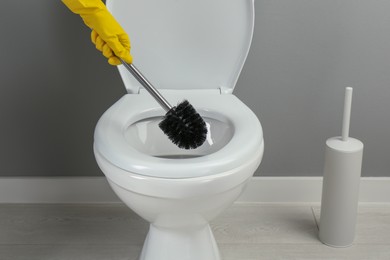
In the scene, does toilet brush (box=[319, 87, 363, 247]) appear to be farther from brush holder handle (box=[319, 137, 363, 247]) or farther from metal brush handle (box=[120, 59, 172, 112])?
metal brush handle (box=[120, 59, 172, 112])

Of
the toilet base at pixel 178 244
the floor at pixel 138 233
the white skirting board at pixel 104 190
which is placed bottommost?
the floor at pixel 138 233

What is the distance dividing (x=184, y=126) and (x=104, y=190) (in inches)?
27.1

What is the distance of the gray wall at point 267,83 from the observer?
1.54 metres

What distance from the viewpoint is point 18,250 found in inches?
58.4

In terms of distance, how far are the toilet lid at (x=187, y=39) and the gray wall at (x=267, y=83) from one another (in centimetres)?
16

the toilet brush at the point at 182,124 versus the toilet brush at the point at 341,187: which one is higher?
Result: the toilet brush at the point at 182,124

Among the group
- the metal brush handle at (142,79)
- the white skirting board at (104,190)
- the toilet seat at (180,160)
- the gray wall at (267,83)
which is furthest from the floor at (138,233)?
the metal brush handle at (142,79)

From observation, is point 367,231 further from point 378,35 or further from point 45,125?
point 45,125

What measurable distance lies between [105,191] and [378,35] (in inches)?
37.7

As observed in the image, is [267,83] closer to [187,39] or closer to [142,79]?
[187,39]

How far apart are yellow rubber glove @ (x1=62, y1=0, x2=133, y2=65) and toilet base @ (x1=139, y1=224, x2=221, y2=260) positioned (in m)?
0.42

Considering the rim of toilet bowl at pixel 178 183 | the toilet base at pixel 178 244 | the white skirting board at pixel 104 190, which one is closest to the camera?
the rim of toilet bowl at pixel 178 183

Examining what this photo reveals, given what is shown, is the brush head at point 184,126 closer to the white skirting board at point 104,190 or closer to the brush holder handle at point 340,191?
the brush holder handle at point 340,191

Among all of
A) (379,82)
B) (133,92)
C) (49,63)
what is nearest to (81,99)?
(49,63)
